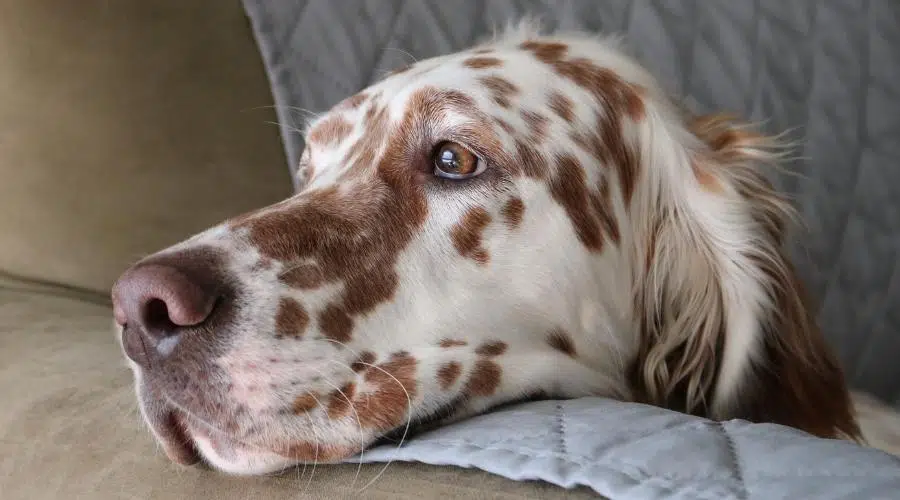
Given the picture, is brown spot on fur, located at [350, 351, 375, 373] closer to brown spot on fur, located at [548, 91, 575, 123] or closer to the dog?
the dog

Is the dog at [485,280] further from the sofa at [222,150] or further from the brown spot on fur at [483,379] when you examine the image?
the sofa at [222,150]

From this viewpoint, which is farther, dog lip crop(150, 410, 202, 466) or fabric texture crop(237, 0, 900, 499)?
fabric texture crop(237, 0, 900, 499)

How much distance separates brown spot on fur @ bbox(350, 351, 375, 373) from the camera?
1080 mm

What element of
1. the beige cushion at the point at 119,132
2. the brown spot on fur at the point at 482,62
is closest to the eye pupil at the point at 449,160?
the brown spot on fur at the point at 482,62

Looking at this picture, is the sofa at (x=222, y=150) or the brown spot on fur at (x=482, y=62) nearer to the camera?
the sofa at (x=222, y=150)

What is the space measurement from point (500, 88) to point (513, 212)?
0.81ft

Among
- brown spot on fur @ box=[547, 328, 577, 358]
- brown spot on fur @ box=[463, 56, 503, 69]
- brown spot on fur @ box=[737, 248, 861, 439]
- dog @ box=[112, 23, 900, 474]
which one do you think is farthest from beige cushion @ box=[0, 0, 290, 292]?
brown spot on fur @ box=[737, 248, 861, 439]

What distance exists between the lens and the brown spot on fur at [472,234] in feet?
4.11

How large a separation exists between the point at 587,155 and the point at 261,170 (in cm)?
103

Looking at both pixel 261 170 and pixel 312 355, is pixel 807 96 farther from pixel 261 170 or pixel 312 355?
pixel 312 355

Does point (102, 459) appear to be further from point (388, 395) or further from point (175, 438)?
point (388, 395)

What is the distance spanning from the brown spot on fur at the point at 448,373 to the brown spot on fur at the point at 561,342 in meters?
0.21

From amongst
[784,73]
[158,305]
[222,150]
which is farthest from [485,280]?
[784,73]

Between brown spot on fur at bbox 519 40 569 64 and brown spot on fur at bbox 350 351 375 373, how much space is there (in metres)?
0.73
